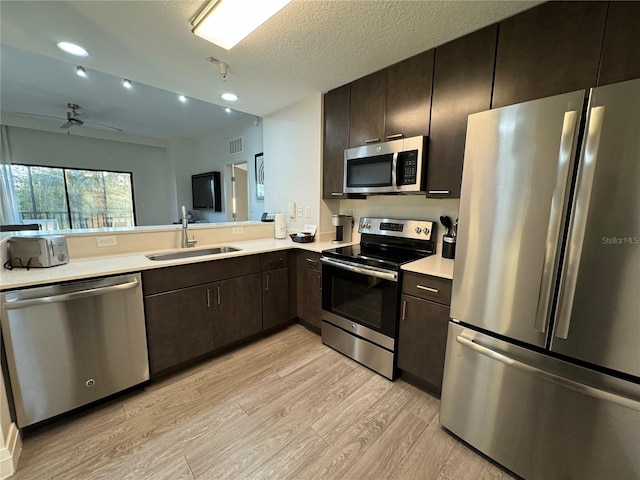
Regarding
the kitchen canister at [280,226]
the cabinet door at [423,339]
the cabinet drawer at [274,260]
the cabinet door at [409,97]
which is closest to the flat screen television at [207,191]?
the kitchen canister at [280,226]

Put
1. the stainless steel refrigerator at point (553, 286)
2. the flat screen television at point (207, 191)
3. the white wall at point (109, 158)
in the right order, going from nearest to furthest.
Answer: the stainless steel refrigerator at point (553, 286) < the white wall at point (109, 158) < the flat screen television at point (207, 191)

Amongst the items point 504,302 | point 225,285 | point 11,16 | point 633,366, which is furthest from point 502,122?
point 11,16

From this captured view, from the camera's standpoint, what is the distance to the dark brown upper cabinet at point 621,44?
119cm

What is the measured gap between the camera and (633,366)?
3.17ft

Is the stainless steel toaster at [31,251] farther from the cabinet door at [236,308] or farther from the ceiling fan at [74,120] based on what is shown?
the ceiling fan at [74,120]

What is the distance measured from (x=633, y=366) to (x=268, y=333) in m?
2.41

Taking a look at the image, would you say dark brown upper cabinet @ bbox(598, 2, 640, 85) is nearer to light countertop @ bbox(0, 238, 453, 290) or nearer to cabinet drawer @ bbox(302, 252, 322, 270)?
light countertop @ bbox(0, 238, 453, 290)

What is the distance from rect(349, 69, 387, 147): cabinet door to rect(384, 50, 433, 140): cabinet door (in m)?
0.06

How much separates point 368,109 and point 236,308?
2.07m

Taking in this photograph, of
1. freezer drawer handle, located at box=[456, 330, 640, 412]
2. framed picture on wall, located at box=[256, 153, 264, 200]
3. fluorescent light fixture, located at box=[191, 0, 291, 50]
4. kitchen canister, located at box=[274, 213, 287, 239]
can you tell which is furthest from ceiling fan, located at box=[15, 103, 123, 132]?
freezer drawer handle, located at box=[456, 330, 640, 412]

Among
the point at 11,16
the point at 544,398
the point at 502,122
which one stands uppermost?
the point at 11,16

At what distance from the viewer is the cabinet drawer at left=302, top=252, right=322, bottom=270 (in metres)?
2.44

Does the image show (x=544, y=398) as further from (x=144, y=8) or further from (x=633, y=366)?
(x=144, y=8)

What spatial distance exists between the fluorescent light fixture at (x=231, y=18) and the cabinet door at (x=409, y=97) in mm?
1071
